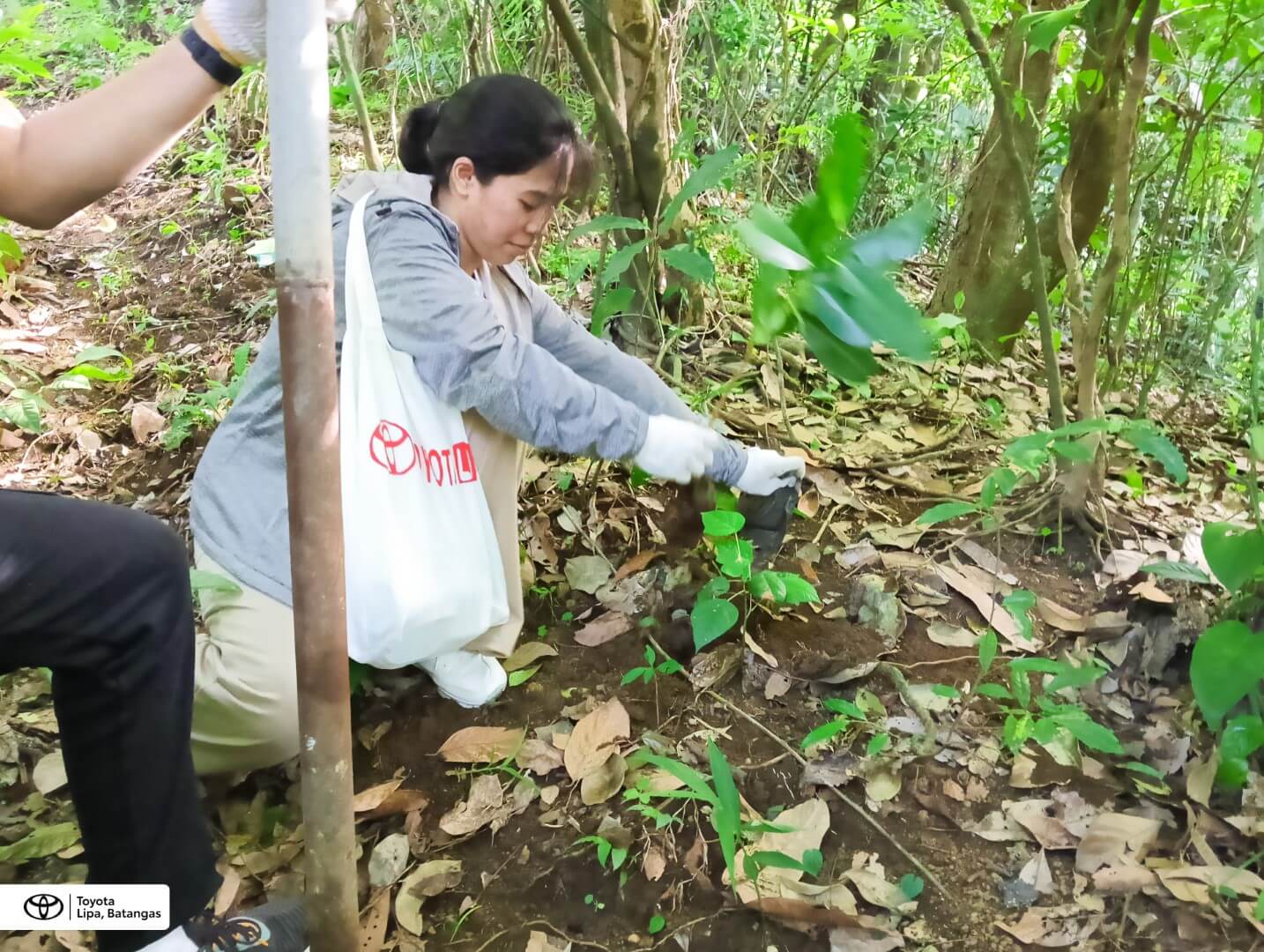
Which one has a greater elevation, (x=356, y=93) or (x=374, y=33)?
(x=374, y=33)

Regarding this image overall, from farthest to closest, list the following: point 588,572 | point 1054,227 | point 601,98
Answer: point 1054,227, point 601,98, point 588,572

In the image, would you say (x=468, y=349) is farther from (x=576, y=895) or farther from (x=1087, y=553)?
(x=1087, y=553)

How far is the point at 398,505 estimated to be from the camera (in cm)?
160

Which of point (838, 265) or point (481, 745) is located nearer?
point (838, 265)

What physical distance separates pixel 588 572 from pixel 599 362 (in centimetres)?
51

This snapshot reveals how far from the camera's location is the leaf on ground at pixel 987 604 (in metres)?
1.89

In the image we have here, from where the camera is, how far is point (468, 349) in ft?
5.40

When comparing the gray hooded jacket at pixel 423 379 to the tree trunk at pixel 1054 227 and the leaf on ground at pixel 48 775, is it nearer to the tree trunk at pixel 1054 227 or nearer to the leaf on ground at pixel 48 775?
the leaf on ground at pixel 48 775

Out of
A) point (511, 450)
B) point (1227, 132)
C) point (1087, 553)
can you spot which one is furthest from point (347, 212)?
point (1227, 132)

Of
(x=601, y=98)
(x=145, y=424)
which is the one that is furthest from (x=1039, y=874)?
(x=145, y=424)

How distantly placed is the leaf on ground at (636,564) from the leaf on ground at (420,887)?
0.81 meters

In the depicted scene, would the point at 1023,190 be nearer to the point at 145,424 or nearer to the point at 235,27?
the point at 235,27

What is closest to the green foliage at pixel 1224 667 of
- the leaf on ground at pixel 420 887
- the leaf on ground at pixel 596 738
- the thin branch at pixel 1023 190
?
the thin branch at pixel 1023 190

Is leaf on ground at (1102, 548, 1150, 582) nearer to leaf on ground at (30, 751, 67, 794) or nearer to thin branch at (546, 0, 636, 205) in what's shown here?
thin branch at (546, 0, 636, 205)
